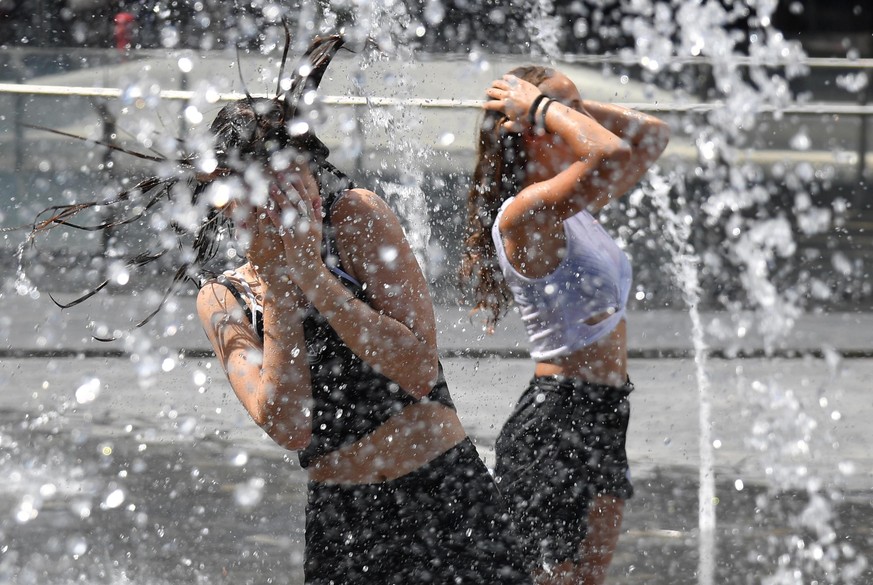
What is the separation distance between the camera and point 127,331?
7.81 metres

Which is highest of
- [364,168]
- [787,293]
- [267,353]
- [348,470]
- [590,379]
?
[267,353]

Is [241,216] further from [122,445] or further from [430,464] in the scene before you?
[122,445]

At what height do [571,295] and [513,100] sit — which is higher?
[513,100]

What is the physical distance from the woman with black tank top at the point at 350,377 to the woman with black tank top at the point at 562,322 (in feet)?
1.94

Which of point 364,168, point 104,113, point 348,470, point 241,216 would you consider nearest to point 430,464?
point 348,470

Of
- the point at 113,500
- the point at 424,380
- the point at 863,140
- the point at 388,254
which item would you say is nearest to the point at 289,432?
the point at 424,380

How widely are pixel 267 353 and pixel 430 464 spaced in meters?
0.36

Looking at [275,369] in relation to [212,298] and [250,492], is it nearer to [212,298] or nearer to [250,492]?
[212,298]

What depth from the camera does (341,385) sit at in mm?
2309

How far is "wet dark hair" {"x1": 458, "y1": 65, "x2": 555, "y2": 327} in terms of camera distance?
3195 millimetres

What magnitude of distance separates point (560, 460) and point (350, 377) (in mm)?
842

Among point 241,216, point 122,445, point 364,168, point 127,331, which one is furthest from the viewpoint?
point 364,168

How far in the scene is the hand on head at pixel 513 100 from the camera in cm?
313

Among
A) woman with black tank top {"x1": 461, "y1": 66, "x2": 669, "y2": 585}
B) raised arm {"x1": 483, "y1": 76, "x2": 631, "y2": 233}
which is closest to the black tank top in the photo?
woman with black tank top {"x1": 461, "y1": 66, "x2": 669, "y2": 585}
